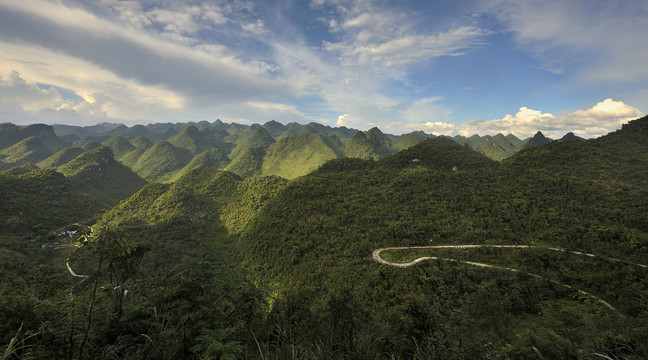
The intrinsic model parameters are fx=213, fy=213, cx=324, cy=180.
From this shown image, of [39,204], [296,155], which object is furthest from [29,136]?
[296,155]

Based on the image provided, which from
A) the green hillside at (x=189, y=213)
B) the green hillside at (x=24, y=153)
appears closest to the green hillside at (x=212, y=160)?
the green hillside at (x=189, y=213)

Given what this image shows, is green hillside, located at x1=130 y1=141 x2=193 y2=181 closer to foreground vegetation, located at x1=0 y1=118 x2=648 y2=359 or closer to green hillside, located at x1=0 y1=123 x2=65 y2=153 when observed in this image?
green hillside, located at x1=0 y1=123 x2=65 y2=153

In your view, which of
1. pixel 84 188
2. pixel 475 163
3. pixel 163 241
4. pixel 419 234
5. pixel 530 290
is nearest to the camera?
pixel 530 290

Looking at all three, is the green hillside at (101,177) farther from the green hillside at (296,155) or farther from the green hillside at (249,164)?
the green hillside at (296,155)

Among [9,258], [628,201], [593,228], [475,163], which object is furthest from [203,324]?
[475,163]

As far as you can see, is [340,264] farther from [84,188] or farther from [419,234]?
[84,188]

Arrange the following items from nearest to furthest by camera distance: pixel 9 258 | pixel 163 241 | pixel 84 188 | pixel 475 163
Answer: pixel 9 258 < pixel 163 241 < pixel 475 163 < pixel 84 188
